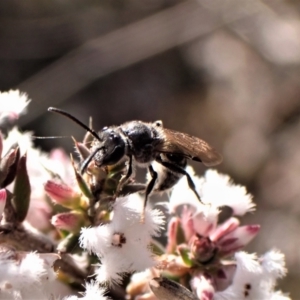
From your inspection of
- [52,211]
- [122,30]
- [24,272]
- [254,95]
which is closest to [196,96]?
[254,95]

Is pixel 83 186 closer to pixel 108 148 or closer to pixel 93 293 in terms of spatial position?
pixel 108 148

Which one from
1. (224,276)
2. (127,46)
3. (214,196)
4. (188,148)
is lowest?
(224,276)

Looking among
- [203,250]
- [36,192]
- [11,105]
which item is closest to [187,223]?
[203,250]

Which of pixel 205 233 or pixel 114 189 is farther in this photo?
pixel 205 233

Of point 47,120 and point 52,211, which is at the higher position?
point 47,120

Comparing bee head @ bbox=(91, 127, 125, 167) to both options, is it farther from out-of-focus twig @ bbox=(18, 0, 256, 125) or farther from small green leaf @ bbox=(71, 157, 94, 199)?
out-of-focus twig @ bbox=(18, 0, 256, 125)

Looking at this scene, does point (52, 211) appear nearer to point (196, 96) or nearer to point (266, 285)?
point (266, 285)
